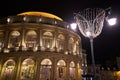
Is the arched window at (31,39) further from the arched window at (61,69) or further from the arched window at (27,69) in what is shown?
the arched window at (61,69)

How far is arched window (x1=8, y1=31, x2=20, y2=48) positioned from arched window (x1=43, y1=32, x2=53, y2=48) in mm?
5268

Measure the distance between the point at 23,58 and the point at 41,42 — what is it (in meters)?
4.68

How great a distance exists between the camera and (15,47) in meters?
30.7

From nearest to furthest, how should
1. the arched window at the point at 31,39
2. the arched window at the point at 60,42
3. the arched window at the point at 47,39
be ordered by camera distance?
the arched window at the point at 31,39, the arched window at the point at 47,39, the arched window at the point at 60,42

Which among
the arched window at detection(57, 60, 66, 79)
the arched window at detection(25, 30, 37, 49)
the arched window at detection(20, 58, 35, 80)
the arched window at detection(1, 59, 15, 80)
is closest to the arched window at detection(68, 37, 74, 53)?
the arched window at detection(57, 60, 66, 79)

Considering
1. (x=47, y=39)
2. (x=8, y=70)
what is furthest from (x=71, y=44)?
(x=8, y=70)

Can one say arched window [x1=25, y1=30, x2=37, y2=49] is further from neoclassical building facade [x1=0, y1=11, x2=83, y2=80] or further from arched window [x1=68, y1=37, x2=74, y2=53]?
arched window [x1=68, y1=37, x2=74, y2=53]

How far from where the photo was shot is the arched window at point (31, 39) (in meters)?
31.4

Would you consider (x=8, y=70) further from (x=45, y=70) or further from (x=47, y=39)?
(x=47, y=39)

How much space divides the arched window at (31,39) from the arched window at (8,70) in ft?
14.8

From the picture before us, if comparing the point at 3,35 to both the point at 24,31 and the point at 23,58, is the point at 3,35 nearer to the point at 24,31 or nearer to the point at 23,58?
the point at 24,31

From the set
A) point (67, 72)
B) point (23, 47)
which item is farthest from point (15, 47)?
point (67, 72)

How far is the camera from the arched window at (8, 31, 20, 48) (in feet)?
103

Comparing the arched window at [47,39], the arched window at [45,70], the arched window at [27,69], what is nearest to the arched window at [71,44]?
the arched window at [47,39]
